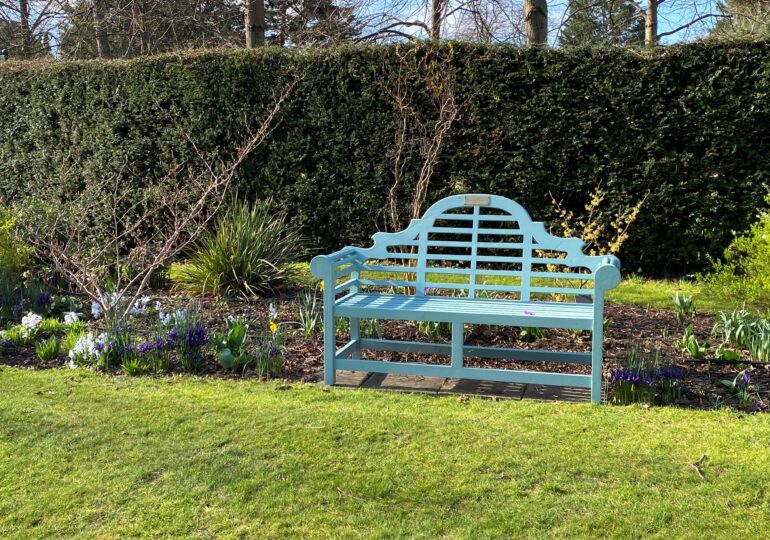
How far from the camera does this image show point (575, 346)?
493cm

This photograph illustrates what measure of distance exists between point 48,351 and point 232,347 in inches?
51.5

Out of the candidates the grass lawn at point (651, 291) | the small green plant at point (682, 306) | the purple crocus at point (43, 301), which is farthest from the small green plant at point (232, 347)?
the small green plant at point (682, 306)

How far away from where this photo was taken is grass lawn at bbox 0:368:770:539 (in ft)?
8.20

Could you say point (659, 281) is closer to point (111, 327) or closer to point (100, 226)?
point (111, 327)

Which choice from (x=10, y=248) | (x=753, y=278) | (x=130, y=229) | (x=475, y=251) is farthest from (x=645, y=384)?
(x=10, y=248)

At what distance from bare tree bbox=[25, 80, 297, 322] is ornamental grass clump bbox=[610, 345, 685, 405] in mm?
3053

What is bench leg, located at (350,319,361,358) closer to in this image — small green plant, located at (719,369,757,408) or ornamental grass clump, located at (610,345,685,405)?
ornamental grass clump, located at (610,345,685,405)

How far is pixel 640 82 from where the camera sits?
7.45m

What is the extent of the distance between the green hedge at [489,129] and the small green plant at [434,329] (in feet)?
10.8

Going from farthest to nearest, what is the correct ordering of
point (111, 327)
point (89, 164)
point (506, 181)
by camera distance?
1. point (89, 164)
2. point (506, 181)
3. point (111, 327)

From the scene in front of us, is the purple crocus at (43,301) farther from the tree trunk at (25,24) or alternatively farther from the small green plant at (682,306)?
the tree trunk at (25,24)

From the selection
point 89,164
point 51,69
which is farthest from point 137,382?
point 51,69

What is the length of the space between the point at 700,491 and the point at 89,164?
9130mm

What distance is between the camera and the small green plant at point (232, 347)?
14.4 ft
